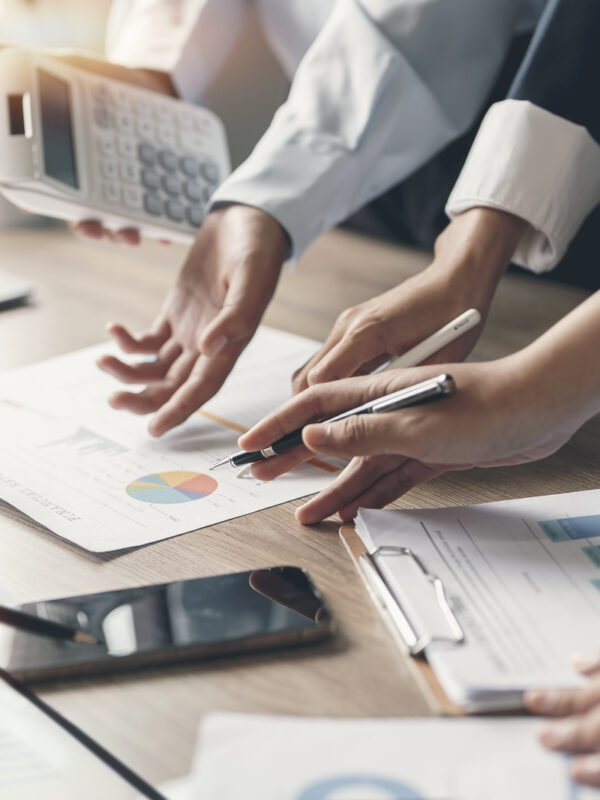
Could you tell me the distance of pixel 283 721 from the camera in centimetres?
35

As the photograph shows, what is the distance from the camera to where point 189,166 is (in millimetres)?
988

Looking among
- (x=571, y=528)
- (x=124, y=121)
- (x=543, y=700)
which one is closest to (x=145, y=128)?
(x=124, y=121)

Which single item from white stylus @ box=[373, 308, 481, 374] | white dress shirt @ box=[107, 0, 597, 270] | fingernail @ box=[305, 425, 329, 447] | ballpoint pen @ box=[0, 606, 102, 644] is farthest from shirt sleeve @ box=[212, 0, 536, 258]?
ballpoint pen @ box=[0, 606, 102, 644]

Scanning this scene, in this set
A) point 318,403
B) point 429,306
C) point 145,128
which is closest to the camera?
point 318,403

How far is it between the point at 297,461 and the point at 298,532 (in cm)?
6

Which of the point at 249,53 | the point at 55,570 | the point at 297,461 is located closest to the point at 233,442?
the point at 297,461

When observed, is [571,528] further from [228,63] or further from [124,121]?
[228,63]

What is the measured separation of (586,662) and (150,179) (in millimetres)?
744

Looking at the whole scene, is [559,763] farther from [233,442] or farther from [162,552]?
[233,442]

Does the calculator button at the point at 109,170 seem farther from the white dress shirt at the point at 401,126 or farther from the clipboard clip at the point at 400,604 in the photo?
the clipboard clip at the point at 400,604

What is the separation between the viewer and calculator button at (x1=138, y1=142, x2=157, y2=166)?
3.10ft

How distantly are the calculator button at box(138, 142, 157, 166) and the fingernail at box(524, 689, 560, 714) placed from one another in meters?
0.77

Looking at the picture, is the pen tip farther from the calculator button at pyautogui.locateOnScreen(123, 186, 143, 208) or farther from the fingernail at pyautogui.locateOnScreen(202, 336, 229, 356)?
the calculator button at pyautogui.locateOnScreen(123, 186, 143, 208)

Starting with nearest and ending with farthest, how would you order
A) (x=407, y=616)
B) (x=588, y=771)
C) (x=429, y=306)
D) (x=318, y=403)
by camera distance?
(x=588, y=771)
(x=407, y=616)
(x=318, y=403)
(x=429, y=306)
